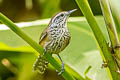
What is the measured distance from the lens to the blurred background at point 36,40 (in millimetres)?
1918

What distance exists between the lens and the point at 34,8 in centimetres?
303

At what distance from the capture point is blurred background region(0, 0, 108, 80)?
1.92m

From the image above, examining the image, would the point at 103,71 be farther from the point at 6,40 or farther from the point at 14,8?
the point at 14,8

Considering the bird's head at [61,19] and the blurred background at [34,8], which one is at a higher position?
the bird's head at [61,19]

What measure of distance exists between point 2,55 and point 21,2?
779 millimetres

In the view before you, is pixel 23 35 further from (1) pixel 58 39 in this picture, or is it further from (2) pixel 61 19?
(2) pixel 61 19

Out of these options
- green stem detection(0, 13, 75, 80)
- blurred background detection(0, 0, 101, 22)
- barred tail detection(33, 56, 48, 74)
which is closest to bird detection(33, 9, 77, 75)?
barred tail detection(33, 56, 48, 74)

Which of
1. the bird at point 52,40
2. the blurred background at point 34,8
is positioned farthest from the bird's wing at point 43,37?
the blurred background at point 34,8

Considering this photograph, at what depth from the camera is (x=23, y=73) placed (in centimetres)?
238

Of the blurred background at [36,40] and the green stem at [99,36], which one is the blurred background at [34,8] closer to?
the blurred background at [36,40]

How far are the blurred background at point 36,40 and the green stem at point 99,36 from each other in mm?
528

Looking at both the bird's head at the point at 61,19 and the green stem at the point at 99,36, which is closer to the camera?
the green stem at the point at 99,36

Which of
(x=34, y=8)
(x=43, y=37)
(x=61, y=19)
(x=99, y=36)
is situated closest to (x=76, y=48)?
(x=61, y=19)

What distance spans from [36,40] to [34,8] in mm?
1001
